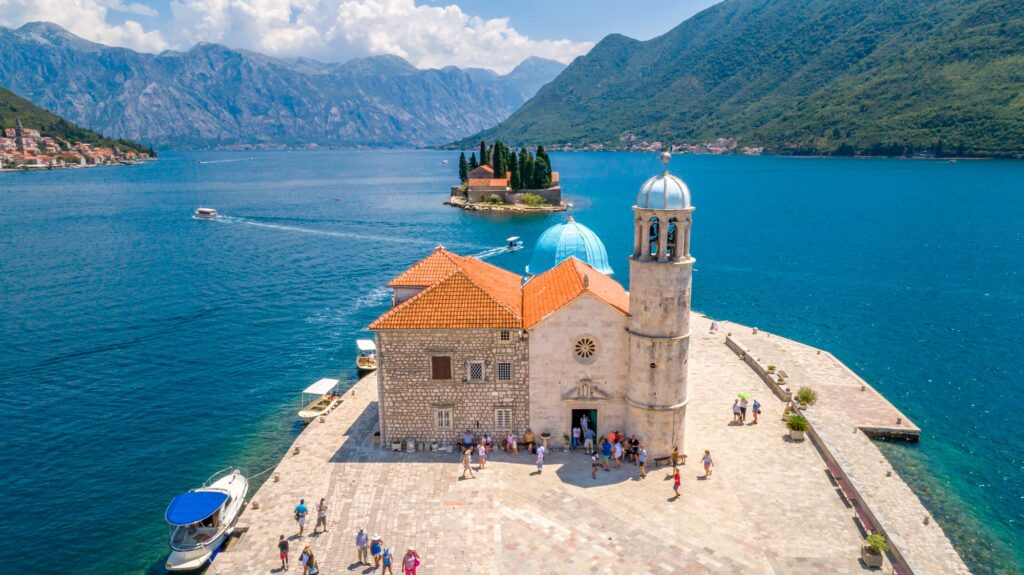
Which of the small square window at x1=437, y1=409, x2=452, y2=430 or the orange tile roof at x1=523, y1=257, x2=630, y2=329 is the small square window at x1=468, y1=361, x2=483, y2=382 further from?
the orange tile roof at x1=523, y1=257, x2=630, y2=329

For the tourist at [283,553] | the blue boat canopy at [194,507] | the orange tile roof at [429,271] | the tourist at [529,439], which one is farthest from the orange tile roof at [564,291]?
the blue boat canopy at [194,507]

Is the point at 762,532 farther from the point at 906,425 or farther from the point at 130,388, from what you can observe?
the point at 130,388

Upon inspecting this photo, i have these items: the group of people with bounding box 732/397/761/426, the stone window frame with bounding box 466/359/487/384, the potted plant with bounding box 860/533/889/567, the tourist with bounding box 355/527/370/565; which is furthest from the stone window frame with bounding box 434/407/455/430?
the potted plant with bounding box 860/533/889/567

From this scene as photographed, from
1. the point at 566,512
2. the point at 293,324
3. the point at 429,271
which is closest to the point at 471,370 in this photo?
the point at 429,271

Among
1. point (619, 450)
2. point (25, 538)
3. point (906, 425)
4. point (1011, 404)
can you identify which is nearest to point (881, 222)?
point (1011, 404)

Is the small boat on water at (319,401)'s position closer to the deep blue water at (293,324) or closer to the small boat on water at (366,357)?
the deep blue water at (293,324)

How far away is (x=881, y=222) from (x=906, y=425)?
87019 mm

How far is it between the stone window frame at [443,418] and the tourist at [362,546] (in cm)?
787

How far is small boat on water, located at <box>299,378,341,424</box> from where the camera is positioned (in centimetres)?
3706

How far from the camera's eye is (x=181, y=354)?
50406 millimetres

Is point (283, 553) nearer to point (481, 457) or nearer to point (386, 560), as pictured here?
point (386, 560)

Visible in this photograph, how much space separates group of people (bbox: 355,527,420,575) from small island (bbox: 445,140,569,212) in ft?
360

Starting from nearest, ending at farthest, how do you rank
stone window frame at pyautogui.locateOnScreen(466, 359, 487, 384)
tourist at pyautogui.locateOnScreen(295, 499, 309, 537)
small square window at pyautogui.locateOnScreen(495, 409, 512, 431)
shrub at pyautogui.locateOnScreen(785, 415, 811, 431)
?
tourist at pyautogui.locateOnScreen(295, 499, 309, 537), stone window frame at pyautogui.locateOnScreen(466, 359, 487, 384), small square window at pyautogui.locateOnScreen(495, 409, 512, 431), shrub at pyautogui.locateOnScreen(785, 415, 811, 431)

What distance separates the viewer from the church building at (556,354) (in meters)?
27.9
